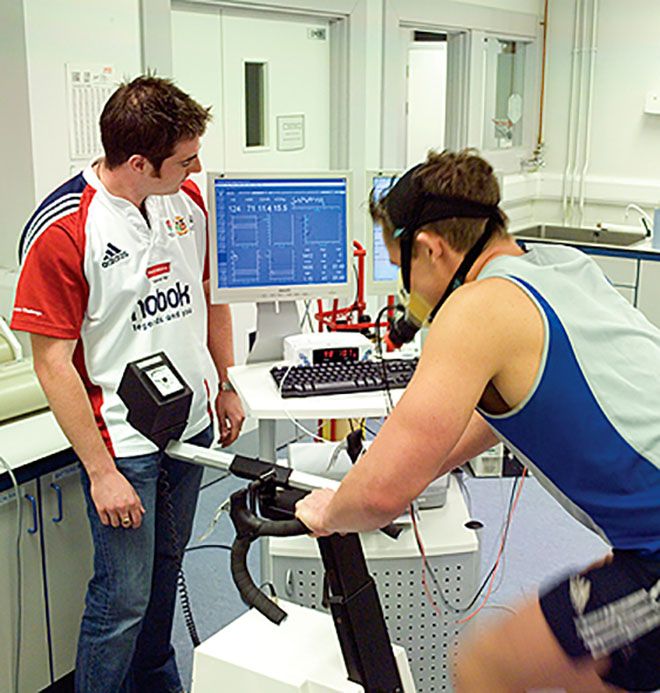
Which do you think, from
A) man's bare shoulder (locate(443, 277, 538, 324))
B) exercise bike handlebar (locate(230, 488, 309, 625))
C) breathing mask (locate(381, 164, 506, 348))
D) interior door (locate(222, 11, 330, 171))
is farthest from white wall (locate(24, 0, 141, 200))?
man's bare shoulder (locate(443, 277, 538, 324))

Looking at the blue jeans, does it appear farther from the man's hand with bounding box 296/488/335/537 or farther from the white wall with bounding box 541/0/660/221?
the white wall with bounding box 541/0/660/221

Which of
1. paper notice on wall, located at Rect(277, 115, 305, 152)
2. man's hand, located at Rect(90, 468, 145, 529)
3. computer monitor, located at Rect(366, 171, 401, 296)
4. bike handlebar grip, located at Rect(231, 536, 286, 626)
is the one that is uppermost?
paper notice on wall, located at Rect(277, 115, 305, 152)

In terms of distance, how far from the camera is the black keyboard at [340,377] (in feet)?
7.66

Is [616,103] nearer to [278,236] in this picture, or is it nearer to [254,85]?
[254,85]

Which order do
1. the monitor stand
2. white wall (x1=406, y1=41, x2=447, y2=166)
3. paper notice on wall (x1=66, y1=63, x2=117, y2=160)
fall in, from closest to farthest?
the monitor stand, paper notice on wall (x1=66, y1=63, x2=117, y2=160), white wall (x1=406, y1=41, x2=447, y2=166)

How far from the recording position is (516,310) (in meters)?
1.37

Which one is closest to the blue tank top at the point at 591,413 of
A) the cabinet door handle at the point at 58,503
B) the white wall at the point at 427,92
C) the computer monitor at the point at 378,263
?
the cabinet door handle at the point at 58,503

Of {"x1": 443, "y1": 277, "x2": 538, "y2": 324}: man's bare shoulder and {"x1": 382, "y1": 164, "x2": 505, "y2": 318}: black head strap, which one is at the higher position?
{"x1": 382, "y1": 164, "x2": 505, "y2": 318}: black head strap

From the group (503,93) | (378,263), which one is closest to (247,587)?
(378,263)

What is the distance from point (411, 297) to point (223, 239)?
937mm

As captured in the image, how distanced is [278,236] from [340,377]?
43 centimetres

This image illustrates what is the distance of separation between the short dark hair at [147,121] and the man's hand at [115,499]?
662mm

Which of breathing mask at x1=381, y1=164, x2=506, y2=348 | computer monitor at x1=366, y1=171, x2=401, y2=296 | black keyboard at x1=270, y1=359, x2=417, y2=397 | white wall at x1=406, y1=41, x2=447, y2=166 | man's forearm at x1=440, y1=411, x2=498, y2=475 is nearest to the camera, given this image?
breathing mask at x1=381, y1=164, x2=506, y2=348

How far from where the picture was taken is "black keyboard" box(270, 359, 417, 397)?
7.66 feet
